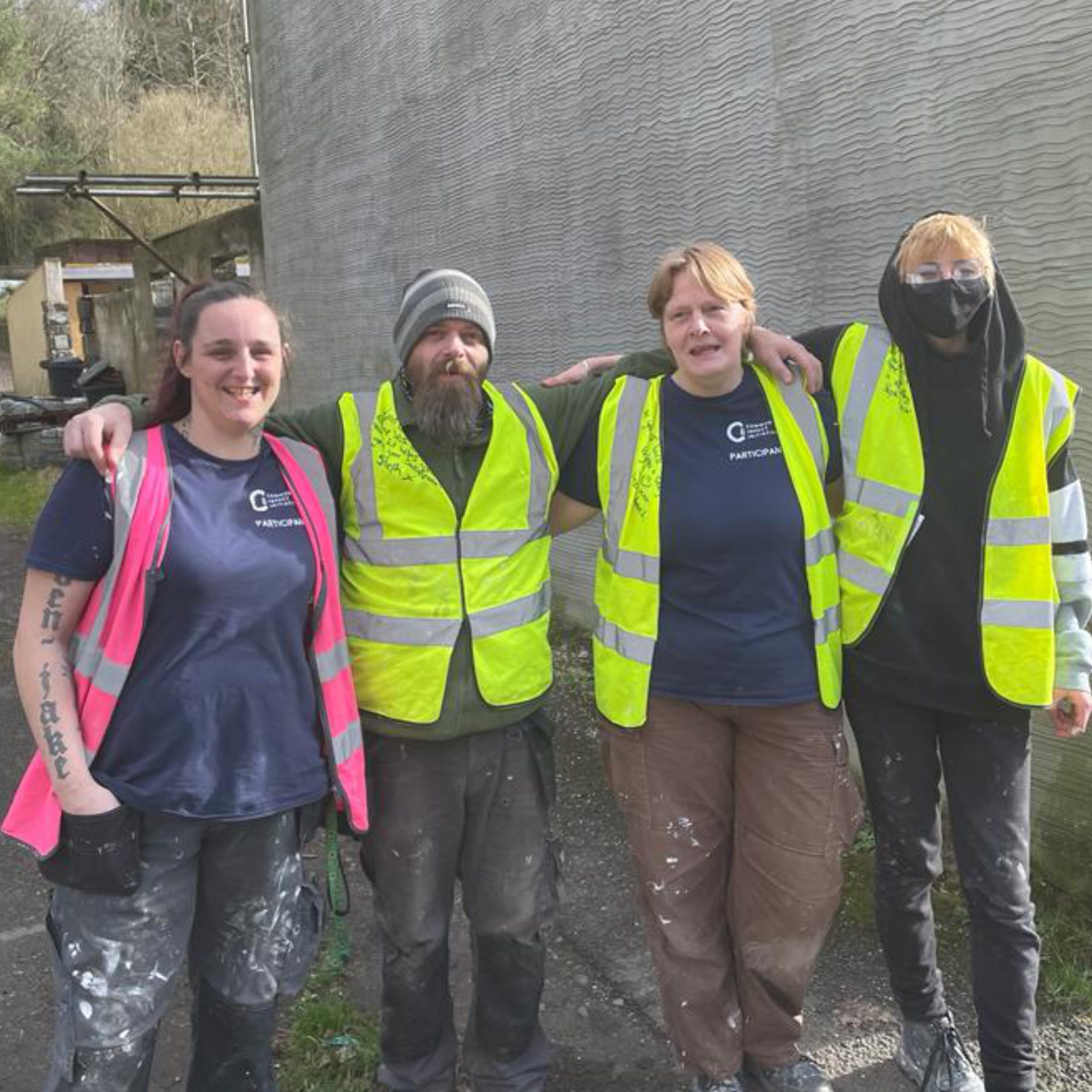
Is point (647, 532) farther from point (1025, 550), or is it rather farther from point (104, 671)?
point (104, 671)

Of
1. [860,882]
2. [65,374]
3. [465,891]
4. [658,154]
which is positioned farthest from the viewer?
[65,374]

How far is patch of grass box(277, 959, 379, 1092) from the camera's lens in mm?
2756

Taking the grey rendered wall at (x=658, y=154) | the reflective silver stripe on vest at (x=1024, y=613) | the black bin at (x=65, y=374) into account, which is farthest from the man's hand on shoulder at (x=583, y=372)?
the black bin at (x=65, y=374)

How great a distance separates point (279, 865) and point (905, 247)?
75.5 inches

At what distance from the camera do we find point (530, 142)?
579cm

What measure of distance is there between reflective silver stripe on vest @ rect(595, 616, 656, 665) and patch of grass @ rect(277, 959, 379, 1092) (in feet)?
4.22

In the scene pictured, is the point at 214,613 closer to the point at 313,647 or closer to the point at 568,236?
the point at 313,647

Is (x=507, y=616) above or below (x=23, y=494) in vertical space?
above

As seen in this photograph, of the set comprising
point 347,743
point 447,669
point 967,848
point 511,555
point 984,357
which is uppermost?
point 984,357

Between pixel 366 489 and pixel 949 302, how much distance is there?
1.35m

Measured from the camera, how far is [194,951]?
7.55 feet

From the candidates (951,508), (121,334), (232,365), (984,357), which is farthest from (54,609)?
(121,334)

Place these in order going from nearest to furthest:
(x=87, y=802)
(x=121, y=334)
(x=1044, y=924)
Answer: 1. (x=87, y=802)
2. (x=1044, y=924)
3. (x=121, y=334)

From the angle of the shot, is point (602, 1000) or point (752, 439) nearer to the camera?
point (752, 439)
